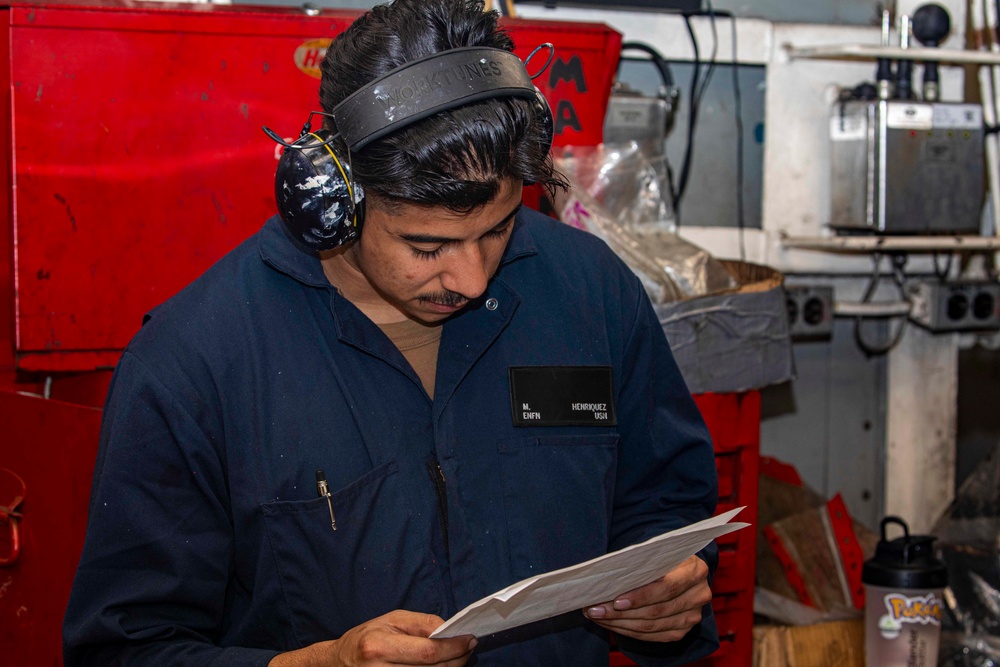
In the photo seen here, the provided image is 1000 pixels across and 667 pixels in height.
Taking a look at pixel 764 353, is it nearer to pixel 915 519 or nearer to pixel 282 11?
pixel 282 11

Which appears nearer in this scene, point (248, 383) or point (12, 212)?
point (248, 383)

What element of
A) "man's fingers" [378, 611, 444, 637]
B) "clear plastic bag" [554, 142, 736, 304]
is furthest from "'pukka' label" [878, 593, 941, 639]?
"man's fingers" [378, 611, 444, 637]

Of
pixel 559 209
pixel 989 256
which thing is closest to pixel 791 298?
pixel 989 256

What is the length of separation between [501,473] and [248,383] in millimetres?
322

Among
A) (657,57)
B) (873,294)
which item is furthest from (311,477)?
(873,294)

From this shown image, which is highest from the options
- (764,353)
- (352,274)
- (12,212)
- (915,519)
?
(12,212)

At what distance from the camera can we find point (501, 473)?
3.72ft

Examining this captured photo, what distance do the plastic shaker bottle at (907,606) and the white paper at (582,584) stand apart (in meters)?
1.18

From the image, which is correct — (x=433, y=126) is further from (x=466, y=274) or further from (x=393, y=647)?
(x=393, y=647)

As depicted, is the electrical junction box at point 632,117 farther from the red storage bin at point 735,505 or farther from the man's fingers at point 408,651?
the man's fingers at point 408,651

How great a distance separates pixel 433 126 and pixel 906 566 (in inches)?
61.7

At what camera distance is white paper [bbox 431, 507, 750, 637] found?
841mm

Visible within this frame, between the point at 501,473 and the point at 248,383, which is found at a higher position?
the point at 248,383

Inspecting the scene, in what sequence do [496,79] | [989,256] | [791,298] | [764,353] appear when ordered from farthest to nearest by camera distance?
[989,256] < [791,298] < [764,353] < [496,79]
